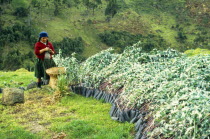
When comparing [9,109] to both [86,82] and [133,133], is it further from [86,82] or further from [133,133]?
[133,133]

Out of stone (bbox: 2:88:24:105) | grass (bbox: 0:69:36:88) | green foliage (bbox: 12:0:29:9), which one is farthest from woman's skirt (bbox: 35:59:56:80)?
green foliage (bbox: 12:0:29:9)

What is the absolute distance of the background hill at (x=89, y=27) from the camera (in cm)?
10650

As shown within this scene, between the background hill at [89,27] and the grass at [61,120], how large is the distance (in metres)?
72.9

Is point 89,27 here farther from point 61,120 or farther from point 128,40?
point 61,120

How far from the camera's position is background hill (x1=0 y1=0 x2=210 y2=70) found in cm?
10650

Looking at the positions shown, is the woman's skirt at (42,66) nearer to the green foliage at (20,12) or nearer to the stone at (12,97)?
the stone at (12,97)

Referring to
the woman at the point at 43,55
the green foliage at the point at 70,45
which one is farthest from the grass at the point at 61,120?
the green foliage at the point at 70,45

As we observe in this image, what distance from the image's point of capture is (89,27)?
151m

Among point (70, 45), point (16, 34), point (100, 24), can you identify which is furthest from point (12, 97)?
point (100, 24)

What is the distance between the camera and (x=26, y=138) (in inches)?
283

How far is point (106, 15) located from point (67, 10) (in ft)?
90.1

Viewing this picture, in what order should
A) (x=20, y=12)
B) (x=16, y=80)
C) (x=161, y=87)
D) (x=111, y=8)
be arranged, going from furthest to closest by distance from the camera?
(x=111, y=8) < (x=20, y=12) < (x=16, y=80) < (x=161, y=87)

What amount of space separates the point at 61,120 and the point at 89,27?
146 metres

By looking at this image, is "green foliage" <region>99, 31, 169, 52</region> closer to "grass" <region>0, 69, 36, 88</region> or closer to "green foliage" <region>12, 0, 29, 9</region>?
"green foliage" <region>12, 0, 29, 9</region>
